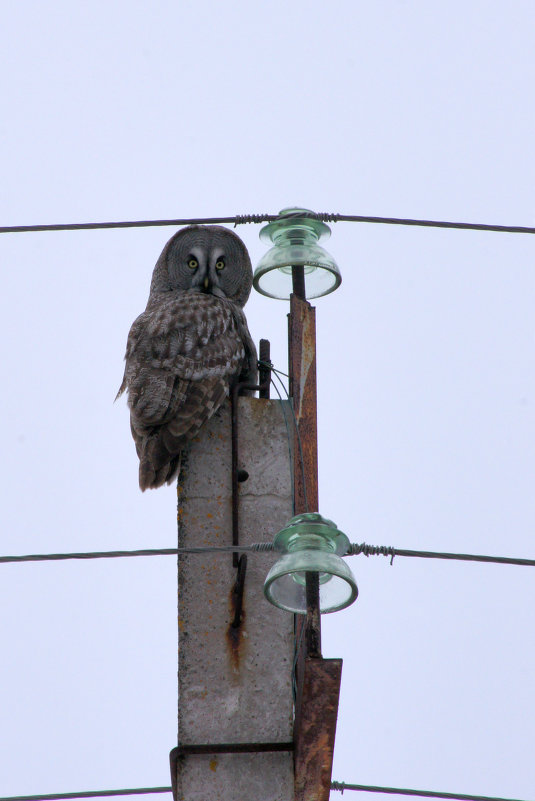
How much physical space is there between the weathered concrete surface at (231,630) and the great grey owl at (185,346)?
36cm

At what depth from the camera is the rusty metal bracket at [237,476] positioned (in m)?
4.84

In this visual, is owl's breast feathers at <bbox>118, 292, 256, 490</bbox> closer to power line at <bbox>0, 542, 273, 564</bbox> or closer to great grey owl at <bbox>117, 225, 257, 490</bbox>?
great grey owl at <bbox>117, 225, 257, 490</bbox>

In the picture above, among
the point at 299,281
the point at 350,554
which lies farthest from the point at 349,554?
the point at 299,281

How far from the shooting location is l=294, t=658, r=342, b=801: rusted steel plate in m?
3.83

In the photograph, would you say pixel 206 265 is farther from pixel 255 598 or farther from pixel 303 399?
pixel 255 598

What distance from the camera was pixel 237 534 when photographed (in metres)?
4.95

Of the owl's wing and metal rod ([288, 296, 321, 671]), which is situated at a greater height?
the owl's wing

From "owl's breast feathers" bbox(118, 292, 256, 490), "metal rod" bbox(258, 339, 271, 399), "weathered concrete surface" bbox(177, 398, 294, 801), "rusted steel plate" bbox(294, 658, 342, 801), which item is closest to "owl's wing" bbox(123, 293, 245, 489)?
"owl's breast feathers" bbox(118, 292, 256, 490)

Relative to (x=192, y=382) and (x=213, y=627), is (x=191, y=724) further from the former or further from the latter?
(x=192, y=382)

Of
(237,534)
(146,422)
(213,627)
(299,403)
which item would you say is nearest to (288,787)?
(213,627)

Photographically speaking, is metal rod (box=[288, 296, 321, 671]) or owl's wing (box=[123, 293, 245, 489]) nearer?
metal rod (box=[288, 296, 321, 671])

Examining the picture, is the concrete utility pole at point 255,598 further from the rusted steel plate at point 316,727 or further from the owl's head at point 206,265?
the owl's head at point 206,265

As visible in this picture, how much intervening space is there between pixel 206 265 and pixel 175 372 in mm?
1658

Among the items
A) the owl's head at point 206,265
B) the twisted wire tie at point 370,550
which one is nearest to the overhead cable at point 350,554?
the twisted wire tie at point 370,550
